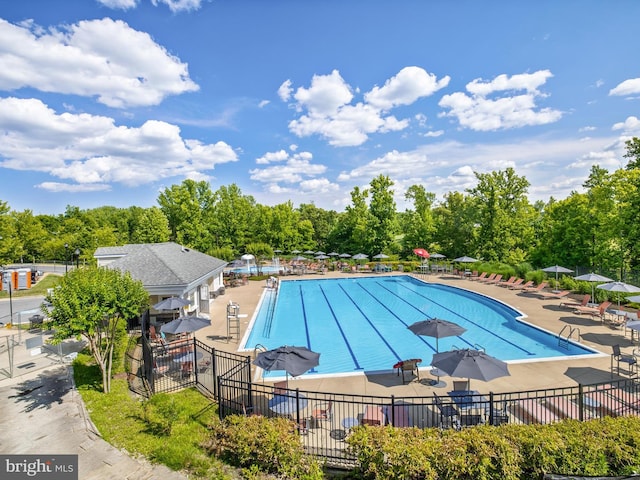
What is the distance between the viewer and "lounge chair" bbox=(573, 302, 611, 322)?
16.5 metres

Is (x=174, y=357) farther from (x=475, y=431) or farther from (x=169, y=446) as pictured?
(x=475, y=431)

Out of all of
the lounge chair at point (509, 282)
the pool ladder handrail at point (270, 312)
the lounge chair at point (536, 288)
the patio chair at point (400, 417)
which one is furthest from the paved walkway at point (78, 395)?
the lounge chair at point (509, 282)

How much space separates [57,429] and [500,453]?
31.8 ft

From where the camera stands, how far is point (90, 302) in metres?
9.52

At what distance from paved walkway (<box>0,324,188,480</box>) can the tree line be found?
25843mm

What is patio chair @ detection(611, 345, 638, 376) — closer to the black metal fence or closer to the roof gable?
the black metal fence

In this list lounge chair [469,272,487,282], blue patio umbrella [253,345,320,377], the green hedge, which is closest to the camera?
the green hedge

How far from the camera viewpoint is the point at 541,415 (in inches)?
307

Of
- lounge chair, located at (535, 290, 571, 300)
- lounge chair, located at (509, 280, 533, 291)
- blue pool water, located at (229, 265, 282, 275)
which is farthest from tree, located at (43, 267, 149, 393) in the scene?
blue pool water, located at (229, 265, 282, 275)

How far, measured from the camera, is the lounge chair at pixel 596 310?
16.5 metres

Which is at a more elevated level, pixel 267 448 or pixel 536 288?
pixel 536 288

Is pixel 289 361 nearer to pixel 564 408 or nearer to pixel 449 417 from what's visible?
pixel 449 417

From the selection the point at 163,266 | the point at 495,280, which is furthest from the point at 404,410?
the point at 495,280

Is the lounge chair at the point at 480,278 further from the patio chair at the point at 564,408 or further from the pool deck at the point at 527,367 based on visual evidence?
the patio chair at the point at 564,408
